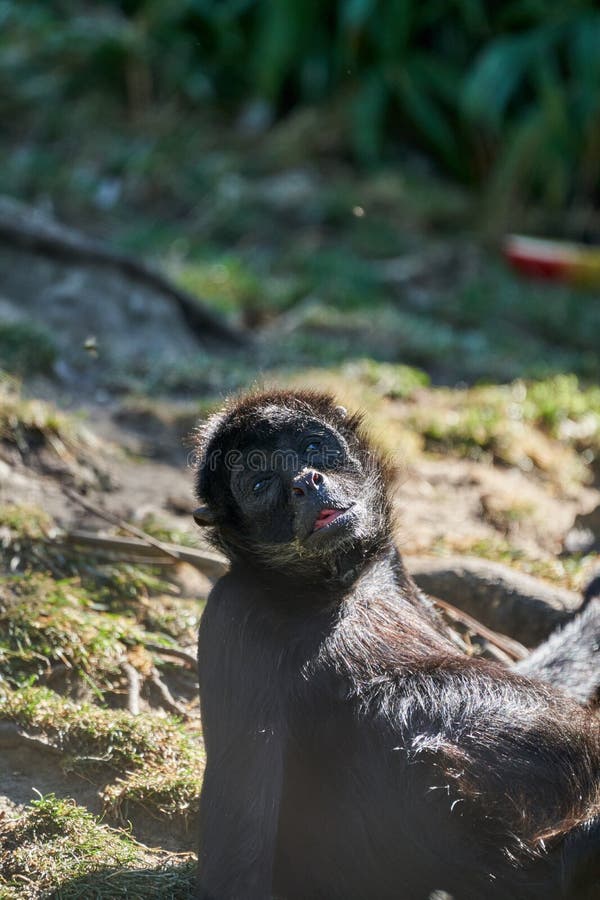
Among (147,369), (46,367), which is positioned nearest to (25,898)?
(46,367)

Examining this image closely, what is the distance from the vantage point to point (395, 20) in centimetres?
1495

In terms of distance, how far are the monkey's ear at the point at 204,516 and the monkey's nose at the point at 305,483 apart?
1.28ft

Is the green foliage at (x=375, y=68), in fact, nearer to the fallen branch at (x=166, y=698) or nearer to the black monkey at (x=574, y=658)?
the black monkey at (x=574, y=658)

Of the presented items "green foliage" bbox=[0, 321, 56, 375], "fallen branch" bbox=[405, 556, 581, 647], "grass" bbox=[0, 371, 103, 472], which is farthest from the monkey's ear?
"green foliage" bbox=[0, 321, 56, 375]

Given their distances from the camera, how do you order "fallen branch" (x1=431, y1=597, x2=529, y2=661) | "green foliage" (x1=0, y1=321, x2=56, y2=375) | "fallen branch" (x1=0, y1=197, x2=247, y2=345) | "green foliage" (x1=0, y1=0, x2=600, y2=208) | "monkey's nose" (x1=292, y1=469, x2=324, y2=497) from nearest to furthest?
"monkey's nose" (x1=292, y1=469, x2=324, y2=497), "fallen branch" (x1=431, y1=597, x2=529, y2=661), "green foliage" (x1=0, y1=321, x2=56, y2=375), "fallen branch" (x1=0, y1=197, x2=247, y2=345), "green foliage" (x1=0, y1=0, x2=600, y2=208)

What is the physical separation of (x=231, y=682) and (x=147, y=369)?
199 inches

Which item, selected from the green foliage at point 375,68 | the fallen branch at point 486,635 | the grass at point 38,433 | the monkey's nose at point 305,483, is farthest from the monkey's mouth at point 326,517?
the green foliage at point 375,68

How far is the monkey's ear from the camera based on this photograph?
4.39 m

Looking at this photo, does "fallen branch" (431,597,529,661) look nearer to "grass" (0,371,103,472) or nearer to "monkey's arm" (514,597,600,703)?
"monkey's arm" (514,597,600,703)

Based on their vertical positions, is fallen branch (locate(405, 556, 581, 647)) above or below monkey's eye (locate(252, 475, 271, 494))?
below

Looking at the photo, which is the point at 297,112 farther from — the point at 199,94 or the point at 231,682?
the point at 231,682

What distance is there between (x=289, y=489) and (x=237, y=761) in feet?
3.37

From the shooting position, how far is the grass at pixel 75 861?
3928mm

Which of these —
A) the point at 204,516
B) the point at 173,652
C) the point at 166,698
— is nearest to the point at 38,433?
the point at 173,652
